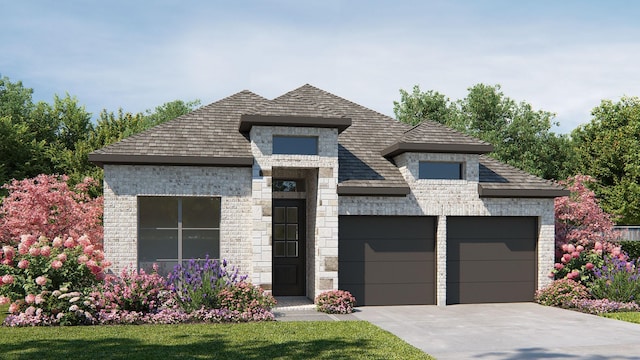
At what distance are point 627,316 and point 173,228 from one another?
1188 centimetres

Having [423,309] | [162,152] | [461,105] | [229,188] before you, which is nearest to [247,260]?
[229,188]

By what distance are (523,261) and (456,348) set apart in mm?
7969

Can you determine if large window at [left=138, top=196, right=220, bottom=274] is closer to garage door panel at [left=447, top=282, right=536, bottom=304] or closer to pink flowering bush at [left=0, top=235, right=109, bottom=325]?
pink flowering bush at [left=0, top=235, right=109, bottom=325]

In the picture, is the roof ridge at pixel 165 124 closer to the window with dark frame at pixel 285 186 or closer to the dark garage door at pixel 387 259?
the window with dark frame at pixel 285 186

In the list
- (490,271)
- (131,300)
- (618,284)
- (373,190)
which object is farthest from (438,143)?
(131,300)

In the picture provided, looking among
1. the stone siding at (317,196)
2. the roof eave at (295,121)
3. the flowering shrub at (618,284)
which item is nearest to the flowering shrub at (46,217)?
the stone siding at (317,196)

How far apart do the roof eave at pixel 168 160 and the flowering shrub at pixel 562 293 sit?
9.30 metres

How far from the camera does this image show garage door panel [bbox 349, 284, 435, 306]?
55.4 feet

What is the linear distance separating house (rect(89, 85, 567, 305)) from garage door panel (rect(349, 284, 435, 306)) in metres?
0.03

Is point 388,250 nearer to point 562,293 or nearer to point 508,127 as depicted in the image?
point 562,293

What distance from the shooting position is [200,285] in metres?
14.4

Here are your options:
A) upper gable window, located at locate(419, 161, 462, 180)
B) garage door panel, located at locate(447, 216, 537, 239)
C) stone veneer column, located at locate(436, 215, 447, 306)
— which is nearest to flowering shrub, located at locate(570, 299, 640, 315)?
garage door panel, located at locate(447, 216, 537, 239)

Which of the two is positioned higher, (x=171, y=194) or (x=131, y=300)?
(x=171, y=194)

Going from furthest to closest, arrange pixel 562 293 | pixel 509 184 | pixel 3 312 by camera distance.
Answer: pixel 509 184, pixel 562 293, pixel 3 312
